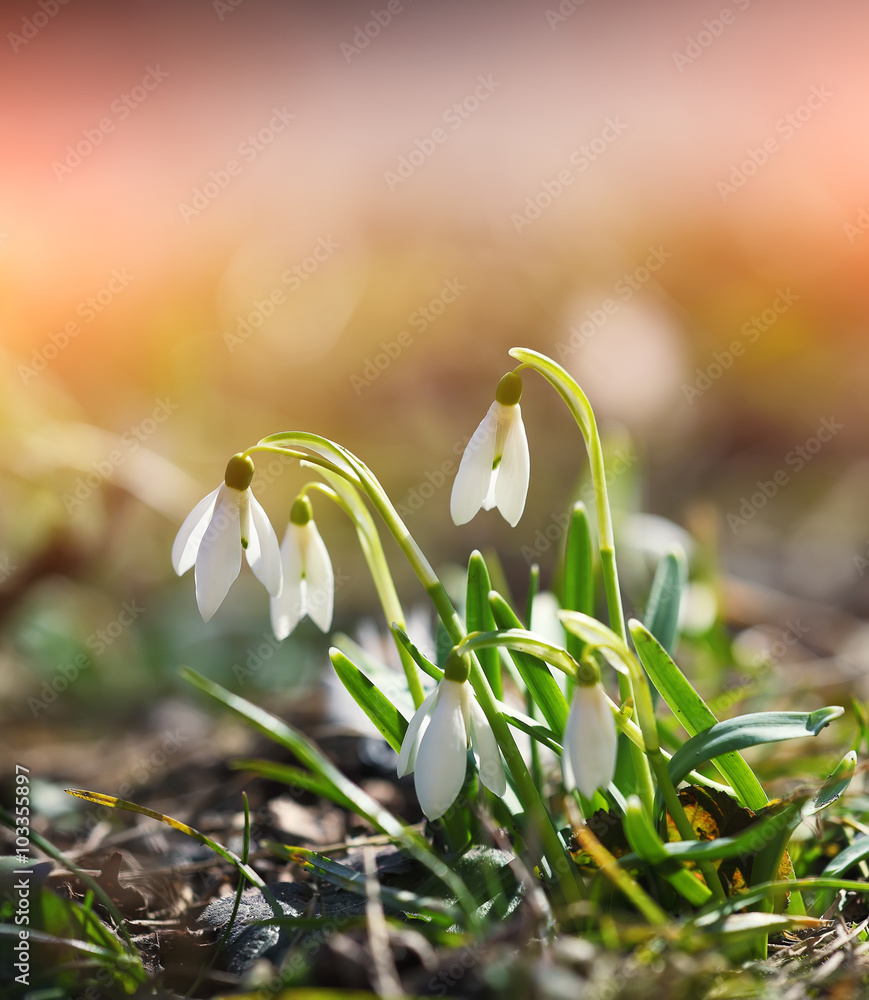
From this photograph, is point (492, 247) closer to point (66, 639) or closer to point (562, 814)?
point (66, 639)

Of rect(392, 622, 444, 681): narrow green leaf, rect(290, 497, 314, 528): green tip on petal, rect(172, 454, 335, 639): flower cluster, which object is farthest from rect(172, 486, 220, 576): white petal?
rect(392, 622, 444, 681): narrow green leaf

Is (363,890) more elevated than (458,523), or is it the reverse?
(458,523)

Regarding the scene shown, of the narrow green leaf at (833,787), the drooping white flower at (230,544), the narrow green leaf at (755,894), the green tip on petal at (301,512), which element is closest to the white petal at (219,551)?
the drooping white flower at (230,544)

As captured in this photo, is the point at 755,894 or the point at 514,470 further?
the point at 514,470

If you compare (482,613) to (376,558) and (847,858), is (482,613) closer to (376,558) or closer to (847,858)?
(376,558)

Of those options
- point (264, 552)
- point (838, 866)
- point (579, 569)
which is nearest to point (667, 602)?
point (579, 569)

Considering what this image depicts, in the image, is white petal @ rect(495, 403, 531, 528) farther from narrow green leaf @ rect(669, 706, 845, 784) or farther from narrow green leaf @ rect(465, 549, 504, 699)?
narrow green leaf @ rect(669, 706, 845, 784)
